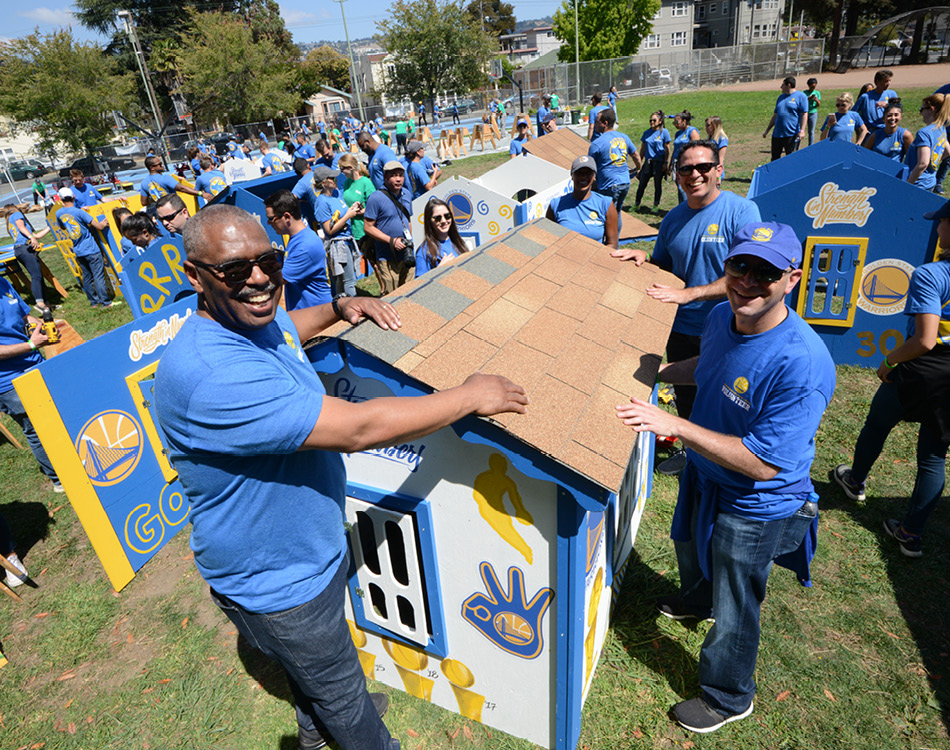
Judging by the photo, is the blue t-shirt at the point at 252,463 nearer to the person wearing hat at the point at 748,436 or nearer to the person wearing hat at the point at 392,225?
the person wearing hat at the point at 748,436

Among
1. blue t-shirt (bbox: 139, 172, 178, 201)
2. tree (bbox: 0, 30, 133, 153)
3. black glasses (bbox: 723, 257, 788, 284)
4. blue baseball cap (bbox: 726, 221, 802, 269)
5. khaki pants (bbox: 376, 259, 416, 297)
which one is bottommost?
khaki pants (bbox: 376, 259, 416, 297)

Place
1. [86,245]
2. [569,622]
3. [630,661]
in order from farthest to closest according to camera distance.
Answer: [86,245], [630,661], [569,622]

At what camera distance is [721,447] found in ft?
7.07

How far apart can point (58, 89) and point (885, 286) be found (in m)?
43.0

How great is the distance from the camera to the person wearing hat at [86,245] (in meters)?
9.96

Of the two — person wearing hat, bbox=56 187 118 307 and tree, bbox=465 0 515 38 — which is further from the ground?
tree, bbox=465 0 515 38

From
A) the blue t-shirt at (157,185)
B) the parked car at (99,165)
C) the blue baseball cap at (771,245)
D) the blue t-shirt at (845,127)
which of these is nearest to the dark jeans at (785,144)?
the blue t-shirt at (845,127)

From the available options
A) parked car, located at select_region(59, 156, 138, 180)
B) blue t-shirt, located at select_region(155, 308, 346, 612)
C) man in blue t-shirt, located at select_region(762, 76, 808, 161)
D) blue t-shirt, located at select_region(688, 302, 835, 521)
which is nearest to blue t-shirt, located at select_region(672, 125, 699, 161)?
man in blue t-shirt, located at select_region(762, 76, 808, 161)

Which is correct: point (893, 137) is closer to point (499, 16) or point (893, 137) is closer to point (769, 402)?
point (769, 402)

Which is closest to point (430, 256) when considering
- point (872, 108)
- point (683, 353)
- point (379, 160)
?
point (683, 353)

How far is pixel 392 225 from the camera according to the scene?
719 centimetres

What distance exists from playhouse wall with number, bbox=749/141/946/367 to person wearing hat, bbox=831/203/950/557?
2.07 meters

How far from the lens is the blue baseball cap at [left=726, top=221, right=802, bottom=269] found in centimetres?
207

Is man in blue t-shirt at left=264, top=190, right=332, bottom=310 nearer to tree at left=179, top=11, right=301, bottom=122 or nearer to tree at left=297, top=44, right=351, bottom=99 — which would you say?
tree at left=179, top=11, right=301, bottom=122
